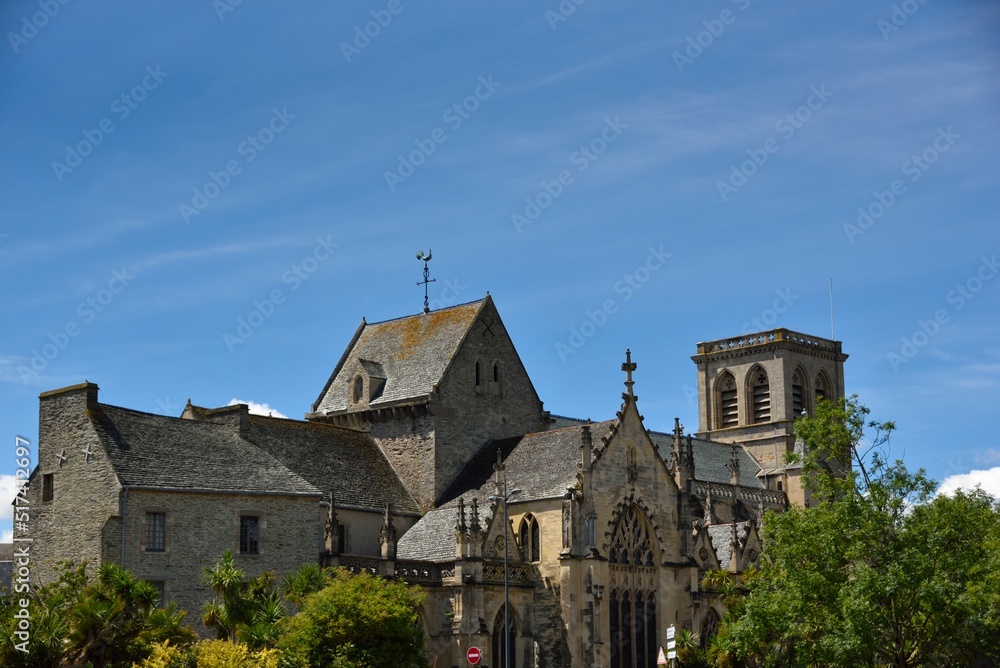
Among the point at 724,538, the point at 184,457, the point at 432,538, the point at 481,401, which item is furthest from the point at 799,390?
the point at 184,457

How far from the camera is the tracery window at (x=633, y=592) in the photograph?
2419 inches

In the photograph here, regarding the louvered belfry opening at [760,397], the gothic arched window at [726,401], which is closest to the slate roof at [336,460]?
the louvered belfry opening at [760,397]

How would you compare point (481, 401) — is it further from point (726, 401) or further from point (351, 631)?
point (726, 401)

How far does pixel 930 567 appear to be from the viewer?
4656 cm

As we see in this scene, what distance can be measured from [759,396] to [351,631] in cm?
7296

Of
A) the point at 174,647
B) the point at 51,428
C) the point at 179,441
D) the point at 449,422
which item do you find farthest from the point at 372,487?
the point at 174,647

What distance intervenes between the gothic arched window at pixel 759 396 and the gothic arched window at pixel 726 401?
145 cm

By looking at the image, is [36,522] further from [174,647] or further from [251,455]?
[174,647]

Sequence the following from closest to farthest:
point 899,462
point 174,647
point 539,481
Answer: point 174,647
point 899,462
point 539,481

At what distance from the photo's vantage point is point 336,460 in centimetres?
6400

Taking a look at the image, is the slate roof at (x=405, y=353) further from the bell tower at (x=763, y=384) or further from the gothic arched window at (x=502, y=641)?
the bell tower at (x=763, y=384)

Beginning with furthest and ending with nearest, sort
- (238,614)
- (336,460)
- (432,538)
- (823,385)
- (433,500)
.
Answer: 1. (823,385)
2. (433,500)
3. (336,460)
4. (432,538)
5. (238,614)

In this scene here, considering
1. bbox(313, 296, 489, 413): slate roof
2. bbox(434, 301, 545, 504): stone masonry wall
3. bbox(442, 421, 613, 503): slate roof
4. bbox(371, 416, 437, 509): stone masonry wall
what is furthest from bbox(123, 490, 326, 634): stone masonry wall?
bbox(313, 296, 489, 413): slate roof

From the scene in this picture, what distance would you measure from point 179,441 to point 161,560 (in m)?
5.59
